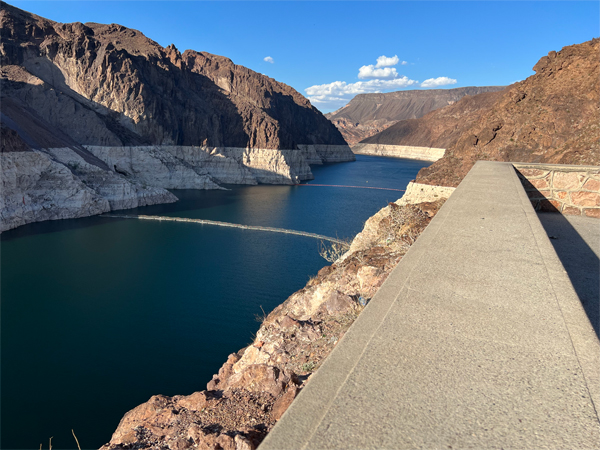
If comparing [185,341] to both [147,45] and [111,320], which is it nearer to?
[111,320]

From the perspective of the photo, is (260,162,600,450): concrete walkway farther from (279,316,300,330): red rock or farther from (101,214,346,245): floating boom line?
(101,214,346,245): floating boom line

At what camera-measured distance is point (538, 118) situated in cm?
1795

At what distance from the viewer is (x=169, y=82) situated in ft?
215

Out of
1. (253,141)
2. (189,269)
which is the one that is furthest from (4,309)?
(253,141)

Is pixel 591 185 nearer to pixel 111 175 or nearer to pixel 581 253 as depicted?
pixel 581 253

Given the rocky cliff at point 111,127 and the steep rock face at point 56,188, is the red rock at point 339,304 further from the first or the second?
the rocky cliff at point 111,127

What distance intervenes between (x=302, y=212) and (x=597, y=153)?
102ft

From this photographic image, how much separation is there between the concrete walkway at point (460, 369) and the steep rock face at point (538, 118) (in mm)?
14210

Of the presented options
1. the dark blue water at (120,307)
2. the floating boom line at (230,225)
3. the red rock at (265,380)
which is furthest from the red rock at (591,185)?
the floating boom line at (230,225)

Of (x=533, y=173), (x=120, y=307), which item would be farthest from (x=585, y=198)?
(x=120, y=307)

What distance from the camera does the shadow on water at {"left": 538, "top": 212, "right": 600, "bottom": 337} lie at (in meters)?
3.46

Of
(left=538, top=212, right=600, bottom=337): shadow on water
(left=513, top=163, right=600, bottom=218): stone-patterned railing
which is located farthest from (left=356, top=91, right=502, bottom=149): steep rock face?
(left=538, top=212, right=600, bottom=337): shadow on water

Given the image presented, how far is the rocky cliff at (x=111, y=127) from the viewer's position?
117ft

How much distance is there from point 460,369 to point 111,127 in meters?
57.3
